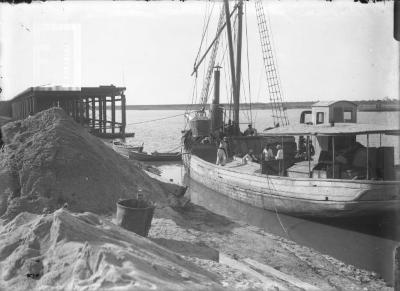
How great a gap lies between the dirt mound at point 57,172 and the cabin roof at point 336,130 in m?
5.74

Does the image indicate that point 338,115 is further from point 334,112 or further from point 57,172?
point 57,172

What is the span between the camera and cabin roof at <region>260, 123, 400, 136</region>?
13523 mm

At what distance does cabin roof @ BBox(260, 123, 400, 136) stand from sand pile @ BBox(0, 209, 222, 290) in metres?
9.05

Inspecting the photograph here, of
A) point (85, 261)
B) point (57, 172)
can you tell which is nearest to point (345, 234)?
point (57, 172)

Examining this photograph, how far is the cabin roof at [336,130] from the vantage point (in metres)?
13.5

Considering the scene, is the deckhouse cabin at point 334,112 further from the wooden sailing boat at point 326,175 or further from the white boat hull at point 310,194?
the white boat hull at point 310,194

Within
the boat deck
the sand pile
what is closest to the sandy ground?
the sand pile

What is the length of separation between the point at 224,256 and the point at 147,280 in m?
4.32

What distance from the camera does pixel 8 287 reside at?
18.2ft

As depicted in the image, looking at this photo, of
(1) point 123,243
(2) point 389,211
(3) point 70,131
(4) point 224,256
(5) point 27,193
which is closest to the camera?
(1) point 123,243

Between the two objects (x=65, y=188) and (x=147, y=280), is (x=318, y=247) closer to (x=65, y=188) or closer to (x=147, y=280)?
(x=65, y=188)

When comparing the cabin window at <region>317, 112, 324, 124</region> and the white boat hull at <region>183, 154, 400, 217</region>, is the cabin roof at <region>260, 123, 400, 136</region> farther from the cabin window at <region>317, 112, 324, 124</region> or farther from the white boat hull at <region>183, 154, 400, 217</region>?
the white boat hull at <region>183, 154, 400, 217</region>

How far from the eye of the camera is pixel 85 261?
5223mm

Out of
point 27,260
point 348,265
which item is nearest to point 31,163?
point 27,260
